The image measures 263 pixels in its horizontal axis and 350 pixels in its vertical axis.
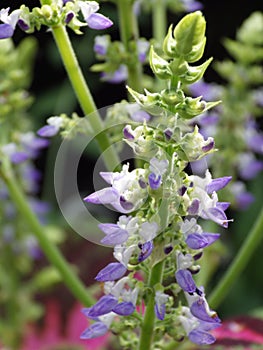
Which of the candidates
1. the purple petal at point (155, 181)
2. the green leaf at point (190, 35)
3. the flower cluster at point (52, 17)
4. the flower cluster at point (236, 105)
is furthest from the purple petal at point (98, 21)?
the flower cluster at point (236, 105)

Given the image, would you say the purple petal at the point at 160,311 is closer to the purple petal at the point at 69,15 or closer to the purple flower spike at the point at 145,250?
the purple flower spike at the point at 145,250

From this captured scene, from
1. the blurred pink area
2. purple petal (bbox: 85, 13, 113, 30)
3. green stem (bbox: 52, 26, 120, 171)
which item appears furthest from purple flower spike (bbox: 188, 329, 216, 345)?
the blurred pink area

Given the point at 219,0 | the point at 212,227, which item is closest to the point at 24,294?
the point at 212,227

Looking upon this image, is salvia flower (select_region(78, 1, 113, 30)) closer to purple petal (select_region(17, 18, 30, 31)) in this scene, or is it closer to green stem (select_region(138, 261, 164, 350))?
purple petal (select_region(17, 18, 30, 31))

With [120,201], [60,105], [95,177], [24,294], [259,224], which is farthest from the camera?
[60,105]

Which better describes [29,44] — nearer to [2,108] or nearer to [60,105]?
[2,108]

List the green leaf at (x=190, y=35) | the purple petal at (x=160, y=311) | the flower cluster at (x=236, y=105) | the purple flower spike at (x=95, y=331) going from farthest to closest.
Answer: the flower cluster at (x=236, y=105)
the purple flower spike at (x=95, y=331)
the purple petal at (x=160, y=311)
the green leaf at (x=190, y=35)
